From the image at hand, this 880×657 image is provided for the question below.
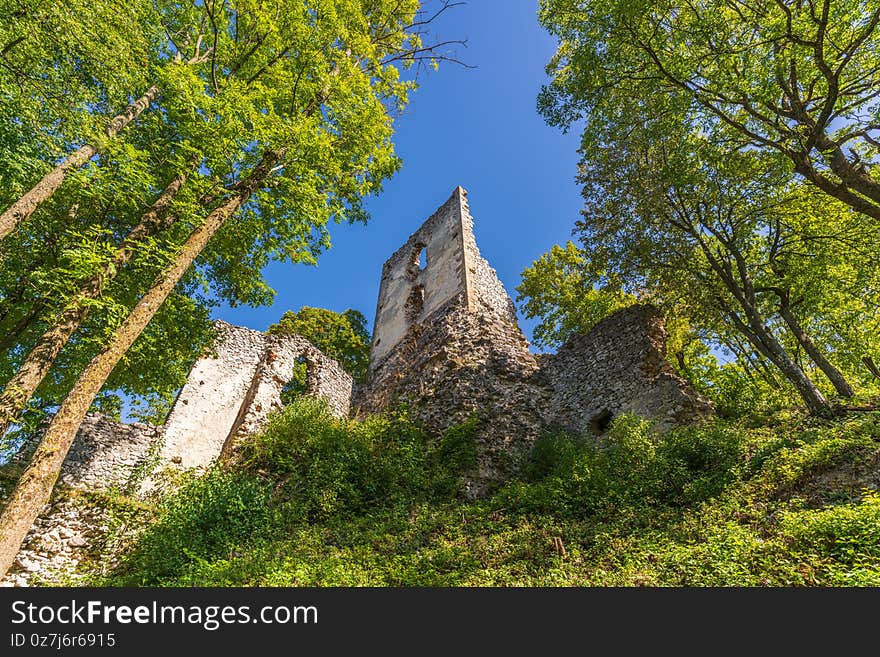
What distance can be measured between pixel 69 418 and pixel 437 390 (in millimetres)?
7010

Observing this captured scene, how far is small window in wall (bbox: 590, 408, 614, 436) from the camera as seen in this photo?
9.09 meters

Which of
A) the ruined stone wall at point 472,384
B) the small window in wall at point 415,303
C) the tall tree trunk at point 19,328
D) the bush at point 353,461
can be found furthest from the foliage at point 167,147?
the small window in wall at point 415,303

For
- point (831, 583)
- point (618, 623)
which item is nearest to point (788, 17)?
point (831, 583)

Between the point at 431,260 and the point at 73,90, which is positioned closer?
the point at 73,90

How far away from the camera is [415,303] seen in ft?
50.2

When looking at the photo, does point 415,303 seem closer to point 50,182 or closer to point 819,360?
point 50,182

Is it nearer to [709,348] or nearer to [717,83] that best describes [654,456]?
[717,83]

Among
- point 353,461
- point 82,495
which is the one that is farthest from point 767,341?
point 82,495

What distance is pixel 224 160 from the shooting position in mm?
6695

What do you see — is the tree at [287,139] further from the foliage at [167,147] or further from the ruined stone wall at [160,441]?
the ruined stone wall at [160,441]

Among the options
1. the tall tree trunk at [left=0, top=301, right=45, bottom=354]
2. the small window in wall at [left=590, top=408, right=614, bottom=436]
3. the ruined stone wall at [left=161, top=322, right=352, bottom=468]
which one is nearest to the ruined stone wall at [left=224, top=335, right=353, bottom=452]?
the ruined stone wall at [left=161, top=322, right=352, bottom=468]

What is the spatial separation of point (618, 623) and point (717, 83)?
324 inches

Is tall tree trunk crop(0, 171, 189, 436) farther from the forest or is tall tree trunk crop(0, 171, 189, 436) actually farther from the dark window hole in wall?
the dark window hole in wall

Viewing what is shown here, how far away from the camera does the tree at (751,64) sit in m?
5.95
